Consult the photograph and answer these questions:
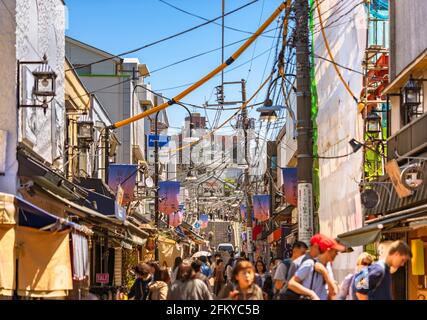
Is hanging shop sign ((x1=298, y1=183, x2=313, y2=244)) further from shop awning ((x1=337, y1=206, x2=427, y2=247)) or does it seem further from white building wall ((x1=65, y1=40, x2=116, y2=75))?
white building wall ((x1=65, y1=40, x2=116, y2=75))

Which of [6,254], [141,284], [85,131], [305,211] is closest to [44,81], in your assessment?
[141,284]

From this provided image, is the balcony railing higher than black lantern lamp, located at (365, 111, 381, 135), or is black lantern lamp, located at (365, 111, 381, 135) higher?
black lantern lamp, located at (365, 111, 381, 135)

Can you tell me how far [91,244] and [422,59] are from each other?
42.8ft

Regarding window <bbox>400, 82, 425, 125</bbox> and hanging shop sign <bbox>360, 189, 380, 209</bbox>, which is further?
hanging shop sign <bbox>360, 189, 380, 209</bbox>

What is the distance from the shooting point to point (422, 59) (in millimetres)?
18156

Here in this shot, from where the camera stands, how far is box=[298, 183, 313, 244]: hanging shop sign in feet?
53.1

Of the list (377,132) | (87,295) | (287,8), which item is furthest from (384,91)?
(87,295)

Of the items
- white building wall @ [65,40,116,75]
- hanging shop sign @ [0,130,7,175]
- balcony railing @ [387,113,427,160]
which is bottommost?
hanging shop sign @ [0,130,7,175]

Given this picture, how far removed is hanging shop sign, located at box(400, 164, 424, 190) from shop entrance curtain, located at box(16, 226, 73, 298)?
7812mm

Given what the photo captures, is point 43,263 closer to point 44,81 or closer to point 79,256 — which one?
point 79,256

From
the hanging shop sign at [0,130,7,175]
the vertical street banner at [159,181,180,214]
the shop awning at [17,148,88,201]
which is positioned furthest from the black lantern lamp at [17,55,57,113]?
the vertical street banner at [159,181,180,214]

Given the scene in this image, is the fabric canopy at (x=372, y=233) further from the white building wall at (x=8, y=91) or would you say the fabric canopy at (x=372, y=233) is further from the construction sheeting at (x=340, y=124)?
the construction sheeting at (x=340, y=124)

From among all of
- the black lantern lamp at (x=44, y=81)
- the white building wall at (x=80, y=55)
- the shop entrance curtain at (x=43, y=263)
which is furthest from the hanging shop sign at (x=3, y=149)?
the white building wall at (x=80, y=55)

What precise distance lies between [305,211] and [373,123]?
6757 millimetres
